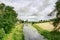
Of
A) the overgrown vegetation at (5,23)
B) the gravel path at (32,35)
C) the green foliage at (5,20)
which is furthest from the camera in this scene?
the green foliage at (5,20)

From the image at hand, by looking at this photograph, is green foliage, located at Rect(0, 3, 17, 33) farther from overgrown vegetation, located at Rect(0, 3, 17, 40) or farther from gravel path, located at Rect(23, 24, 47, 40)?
gravel path, located at Rect(23, 24, 47, 40)

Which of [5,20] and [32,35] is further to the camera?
[5,20]

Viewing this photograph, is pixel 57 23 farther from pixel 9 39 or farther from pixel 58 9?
pixel 9 39

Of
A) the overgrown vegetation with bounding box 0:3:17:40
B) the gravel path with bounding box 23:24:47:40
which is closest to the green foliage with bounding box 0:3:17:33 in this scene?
the overgrown vegetation with bounding box 0:3:17:40

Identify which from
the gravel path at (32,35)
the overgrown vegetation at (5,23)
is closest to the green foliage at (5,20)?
the overgrown vegetation at (5,23)

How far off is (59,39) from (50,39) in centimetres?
190

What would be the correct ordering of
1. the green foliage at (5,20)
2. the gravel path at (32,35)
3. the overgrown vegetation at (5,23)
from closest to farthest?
the gravel path at (32,35), the overgrown vegetation at (5,23), the green foliage at (5,20)

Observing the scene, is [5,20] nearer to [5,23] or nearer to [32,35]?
[5,23]

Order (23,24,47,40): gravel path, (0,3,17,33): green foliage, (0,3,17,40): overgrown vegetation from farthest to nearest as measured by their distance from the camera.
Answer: (0,3,17,33): green foliage, (0,3,17,40): overgrown vegetation, (23,24,47,40): gravel path

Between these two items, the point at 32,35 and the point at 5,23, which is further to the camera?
the point at 5,23

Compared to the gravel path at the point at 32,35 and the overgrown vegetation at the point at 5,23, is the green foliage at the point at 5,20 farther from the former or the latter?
the gravel path at the point at 32,35

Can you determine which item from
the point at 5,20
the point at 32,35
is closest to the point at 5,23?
the point at 5,20

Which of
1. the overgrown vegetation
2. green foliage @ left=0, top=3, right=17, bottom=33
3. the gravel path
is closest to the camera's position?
the gravel path

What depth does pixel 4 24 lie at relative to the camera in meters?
35.7
